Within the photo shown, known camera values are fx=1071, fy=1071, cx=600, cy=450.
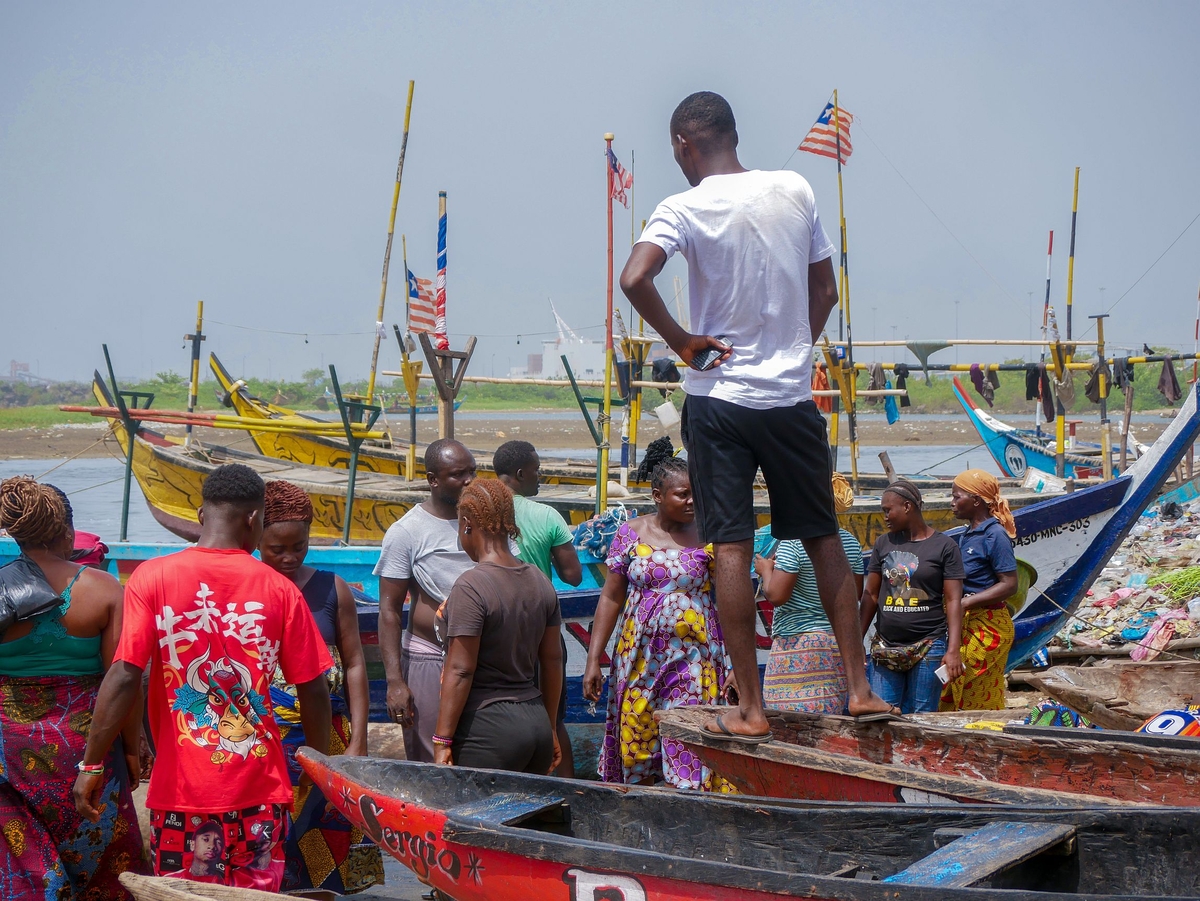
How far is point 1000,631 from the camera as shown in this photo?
538cm

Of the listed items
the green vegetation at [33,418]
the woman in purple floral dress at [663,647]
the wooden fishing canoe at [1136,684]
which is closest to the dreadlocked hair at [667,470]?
the woman in purple floral dress at [663,647]

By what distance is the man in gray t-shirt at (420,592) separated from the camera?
165 inches

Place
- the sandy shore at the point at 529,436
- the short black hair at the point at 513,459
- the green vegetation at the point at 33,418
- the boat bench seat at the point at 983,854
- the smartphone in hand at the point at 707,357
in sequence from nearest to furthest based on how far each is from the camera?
1. the boat bench seat at the point at 983,854
2. the smartphone in hand at the point at 707,357
3. the short black hair at the point at 513,459
4. the sandy shore at the point at 529,436
5. the green vegetation at the point at 33,418

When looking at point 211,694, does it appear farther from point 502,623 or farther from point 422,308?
point 422,308

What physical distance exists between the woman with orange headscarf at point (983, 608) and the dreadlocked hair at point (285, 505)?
10.4 feet

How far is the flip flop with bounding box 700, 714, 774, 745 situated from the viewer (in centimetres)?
373

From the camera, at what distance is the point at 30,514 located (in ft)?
10.8

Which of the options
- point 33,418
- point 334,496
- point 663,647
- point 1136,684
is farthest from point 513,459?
point 33,418

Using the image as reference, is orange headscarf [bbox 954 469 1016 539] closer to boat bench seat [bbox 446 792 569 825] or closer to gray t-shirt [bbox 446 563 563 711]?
gray t-shirt [bbox 446 563 563 711]

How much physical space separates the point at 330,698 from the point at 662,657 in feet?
4.33

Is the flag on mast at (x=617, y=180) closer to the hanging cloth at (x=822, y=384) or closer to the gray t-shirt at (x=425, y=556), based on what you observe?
the hanging cloth at (x=822, y=384)

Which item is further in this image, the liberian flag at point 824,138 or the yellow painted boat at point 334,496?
the liberian flag at point 824,138

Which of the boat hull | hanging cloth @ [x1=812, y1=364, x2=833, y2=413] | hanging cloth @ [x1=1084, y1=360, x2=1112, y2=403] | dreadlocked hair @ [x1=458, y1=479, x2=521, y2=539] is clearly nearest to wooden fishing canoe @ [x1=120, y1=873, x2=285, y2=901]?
dreadlocked hair @ [x1=458, y1=479, x2=521, y2=539]

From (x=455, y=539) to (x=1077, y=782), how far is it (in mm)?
2466
